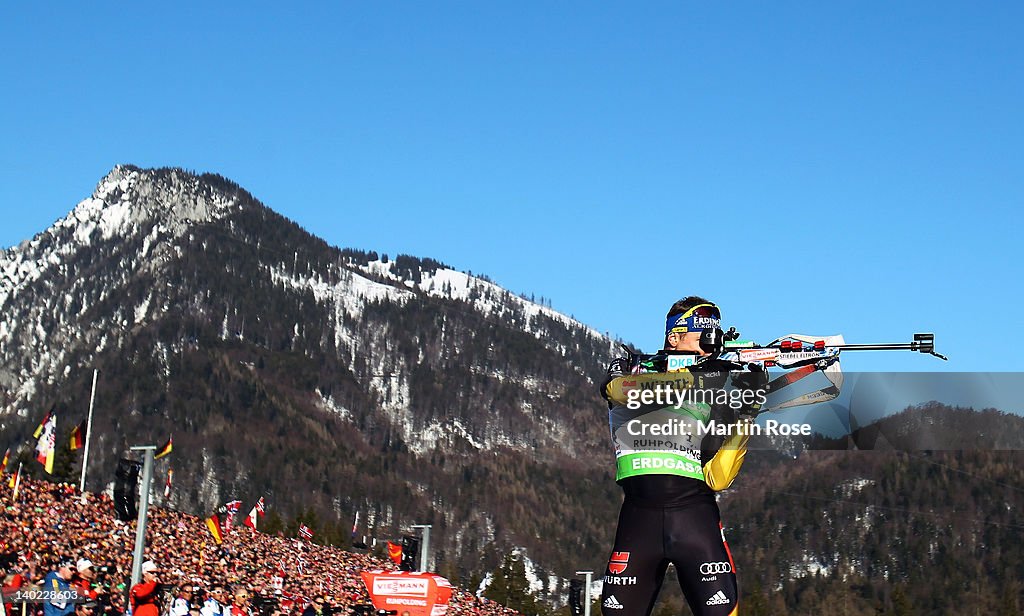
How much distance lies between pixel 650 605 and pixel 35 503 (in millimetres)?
50001

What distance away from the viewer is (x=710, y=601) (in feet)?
23.9

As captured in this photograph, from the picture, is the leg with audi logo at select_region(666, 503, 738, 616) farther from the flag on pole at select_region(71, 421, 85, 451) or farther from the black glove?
the flag on pole at select_region(71, 421, 85, 451)

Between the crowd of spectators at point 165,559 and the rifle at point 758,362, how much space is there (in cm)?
1178

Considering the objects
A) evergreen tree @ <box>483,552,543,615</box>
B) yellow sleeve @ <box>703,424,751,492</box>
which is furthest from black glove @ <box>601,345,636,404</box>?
evergreen tree @ <box>483,552,543,615</box>

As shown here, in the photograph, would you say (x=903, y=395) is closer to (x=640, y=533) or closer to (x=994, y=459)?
(x=640, y=533)

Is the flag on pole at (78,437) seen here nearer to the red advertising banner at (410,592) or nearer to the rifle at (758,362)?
the red advertising banner at (410,592)

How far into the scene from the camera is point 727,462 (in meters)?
7.44

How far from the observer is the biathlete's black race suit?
A: 293 inches

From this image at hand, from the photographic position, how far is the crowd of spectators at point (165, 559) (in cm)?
3155

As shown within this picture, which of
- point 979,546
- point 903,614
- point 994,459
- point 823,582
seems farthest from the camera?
point 994,459

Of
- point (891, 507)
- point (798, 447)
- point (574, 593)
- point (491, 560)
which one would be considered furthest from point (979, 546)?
point (798, 447)

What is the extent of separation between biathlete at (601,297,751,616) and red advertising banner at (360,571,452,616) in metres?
11.4

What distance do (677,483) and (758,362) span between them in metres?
0.91

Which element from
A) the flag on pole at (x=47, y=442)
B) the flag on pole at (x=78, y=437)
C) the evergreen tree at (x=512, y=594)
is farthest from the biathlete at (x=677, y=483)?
the evergreen tree at (x=512, y=594)
